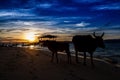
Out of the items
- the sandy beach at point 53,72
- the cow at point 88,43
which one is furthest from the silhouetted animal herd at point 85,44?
the sandy beach at point 53,72

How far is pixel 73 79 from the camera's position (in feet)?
33.1

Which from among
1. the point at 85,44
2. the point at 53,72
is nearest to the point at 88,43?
→ the point at 85,44

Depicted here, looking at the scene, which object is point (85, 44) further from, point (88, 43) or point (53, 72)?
point (53, 72)

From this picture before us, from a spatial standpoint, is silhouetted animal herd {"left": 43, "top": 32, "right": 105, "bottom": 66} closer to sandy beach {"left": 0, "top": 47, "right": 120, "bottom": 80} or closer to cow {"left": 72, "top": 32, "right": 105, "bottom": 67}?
cow {"left": 72, "top": 32, "right": 105, "bottom": 67}

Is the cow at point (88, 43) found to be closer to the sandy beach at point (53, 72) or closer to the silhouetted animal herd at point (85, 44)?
the silhouetted animal herd at point (85, 44)

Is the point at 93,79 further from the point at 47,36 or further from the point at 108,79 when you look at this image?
the point at 47,36

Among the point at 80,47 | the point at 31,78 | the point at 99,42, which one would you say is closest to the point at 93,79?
the point at 31,78

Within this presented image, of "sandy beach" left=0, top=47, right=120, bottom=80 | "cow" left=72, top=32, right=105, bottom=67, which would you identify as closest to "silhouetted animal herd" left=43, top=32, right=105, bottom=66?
"cow" left=72, top=32, right=105, bottom=67

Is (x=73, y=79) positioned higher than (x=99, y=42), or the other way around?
(x=99, y=42)

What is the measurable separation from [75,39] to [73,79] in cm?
690

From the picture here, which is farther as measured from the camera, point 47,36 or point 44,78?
point 47,36

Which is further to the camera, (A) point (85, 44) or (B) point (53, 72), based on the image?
(A) point (85, 44)

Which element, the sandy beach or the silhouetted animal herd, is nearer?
the sandy beach

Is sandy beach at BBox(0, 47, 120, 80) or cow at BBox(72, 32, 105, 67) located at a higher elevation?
cow at BBox(72, 32, 105, 67)
